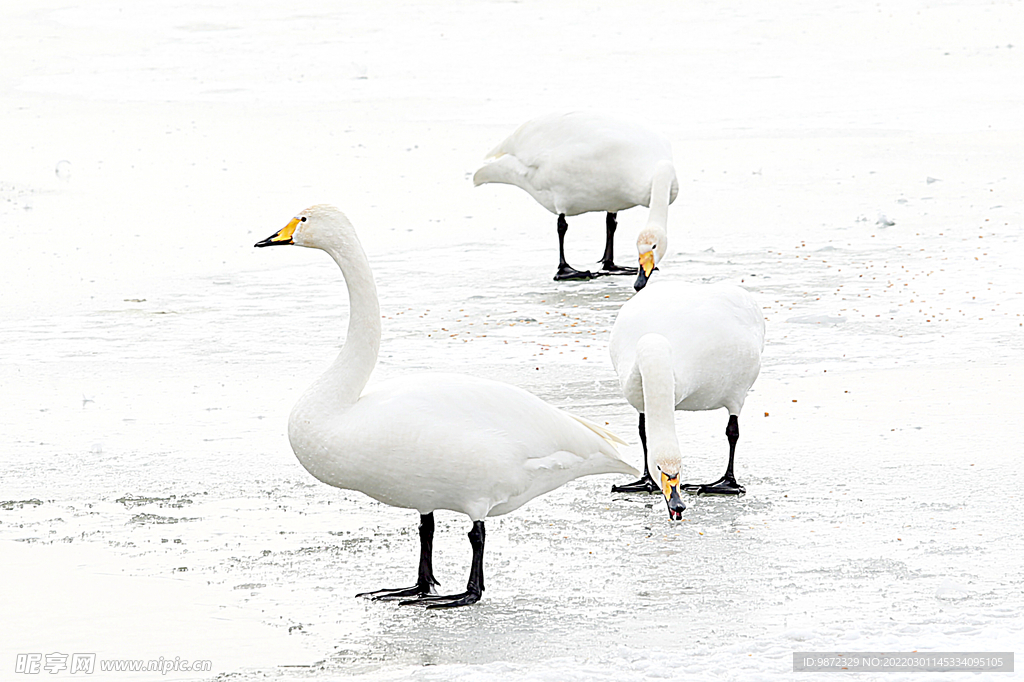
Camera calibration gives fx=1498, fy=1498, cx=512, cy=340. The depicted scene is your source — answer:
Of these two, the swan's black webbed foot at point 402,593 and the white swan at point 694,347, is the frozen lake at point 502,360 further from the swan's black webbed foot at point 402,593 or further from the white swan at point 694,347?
the white swan at point 694,347

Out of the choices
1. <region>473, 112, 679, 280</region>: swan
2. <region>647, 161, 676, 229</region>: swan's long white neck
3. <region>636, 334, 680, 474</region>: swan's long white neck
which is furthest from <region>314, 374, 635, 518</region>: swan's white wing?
<region>473, 112, 679, 280</region>: swan

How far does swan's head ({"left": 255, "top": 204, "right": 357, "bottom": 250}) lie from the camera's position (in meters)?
5.92

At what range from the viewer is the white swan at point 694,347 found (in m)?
6.78

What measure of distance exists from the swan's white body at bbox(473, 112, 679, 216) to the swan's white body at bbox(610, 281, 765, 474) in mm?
4410

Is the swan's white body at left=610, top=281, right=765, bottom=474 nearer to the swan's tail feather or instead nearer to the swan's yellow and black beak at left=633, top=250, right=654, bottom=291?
the swan's yellow and black beak at left=633, top=250, right=654, bottom=291

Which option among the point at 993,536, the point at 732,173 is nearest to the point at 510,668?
the point at 993,536

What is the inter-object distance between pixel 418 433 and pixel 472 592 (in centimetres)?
64

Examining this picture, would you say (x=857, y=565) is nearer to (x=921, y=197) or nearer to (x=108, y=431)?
(x=108, y=431)

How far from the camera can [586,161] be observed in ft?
39.6

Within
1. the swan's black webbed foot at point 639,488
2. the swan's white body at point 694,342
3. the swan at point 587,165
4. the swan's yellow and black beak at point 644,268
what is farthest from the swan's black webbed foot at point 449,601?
the swan at point 587,165

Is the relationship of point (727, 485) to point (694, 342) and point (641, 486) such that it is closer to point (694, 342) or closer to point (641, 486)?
point (641, 486)
